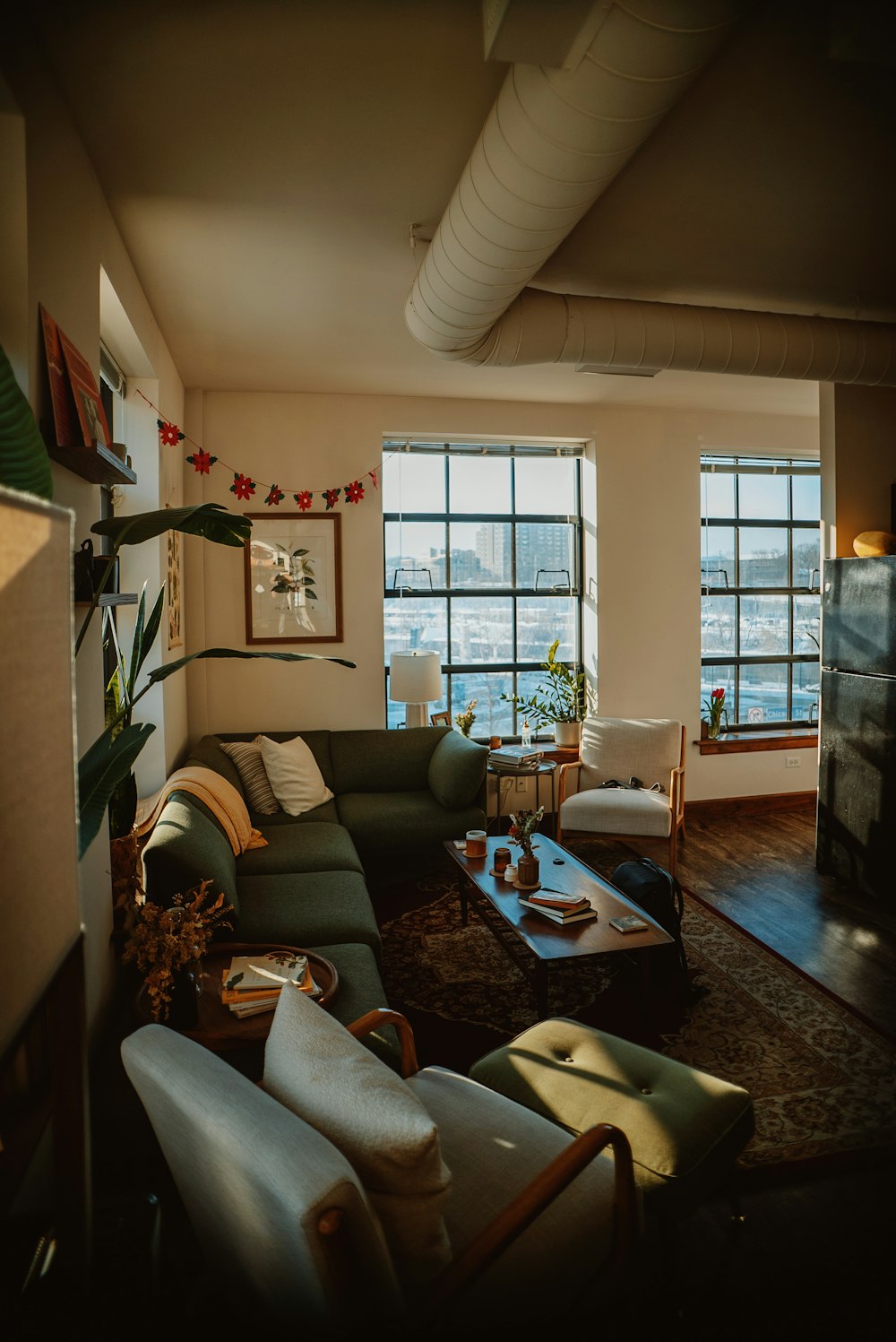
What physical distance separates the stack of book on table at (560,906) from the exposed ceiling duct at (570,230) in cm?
235

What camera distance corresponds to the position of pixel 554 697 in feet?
20.4

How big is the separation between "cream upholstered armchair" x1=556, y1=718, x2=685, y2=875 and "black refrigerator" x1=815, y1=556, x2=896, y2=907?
882 millimetres

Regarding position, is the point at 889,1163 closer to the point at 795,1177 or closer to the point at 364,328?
the point at 795,1177

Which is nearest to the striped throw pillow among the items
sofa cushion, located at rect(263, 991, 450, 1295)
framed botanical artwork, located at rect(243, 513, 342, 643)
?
framed botanical artwork, located at rect(243, 513, 342, 643)

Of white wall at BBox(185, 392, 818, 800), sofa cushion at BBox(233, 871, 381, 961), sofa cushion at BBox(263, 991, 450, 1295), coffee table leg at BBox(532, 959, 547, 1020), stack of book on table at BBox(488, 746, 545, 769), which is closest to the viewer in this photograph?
sofa cushion at BBox(263, 991, 450, 1295)

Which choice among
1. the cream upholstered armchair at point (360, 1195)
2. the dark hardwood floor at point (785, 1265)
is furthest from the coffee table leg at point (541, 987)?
the cream upholstered armchair at point (360, 1195)

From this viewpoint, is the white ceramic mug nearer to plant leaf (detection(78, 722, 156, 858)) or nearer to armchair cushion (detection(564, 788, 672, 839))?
armchair cushion (detection(564, 788, 672, 839))

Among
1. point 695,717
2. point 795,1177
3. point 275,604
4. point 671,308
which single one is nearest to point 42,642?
point 795,1177

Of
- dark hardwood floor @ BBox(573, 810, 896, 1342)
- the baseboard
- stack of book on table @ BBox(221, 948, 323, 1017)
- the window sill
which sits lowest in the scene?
dark hardwood floor @ BBox(573, 810, 896, 1342)

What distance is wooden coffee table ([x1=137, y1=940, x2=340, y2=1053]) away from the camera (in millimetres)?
2232

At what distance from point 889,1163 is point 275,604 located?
4570 millimetres

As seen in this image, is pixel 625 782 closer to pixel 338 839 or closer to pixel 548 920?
pixel 338 839

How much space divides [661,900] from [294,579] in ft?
11.1

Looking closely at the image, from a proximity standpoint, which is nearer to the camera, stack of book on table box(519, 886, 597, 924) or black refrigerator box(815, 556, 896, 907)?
stack of book on table box(519, 886, 597, 924)
